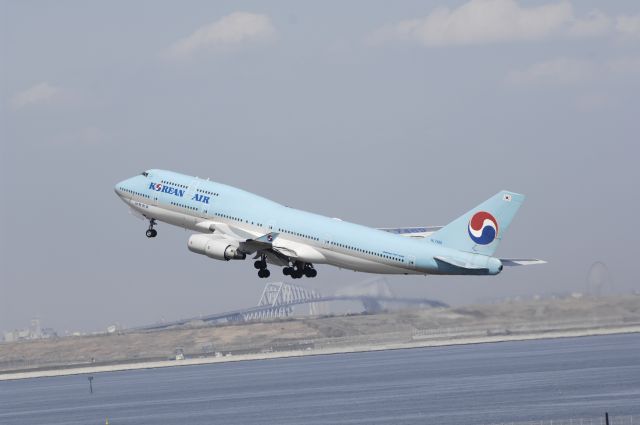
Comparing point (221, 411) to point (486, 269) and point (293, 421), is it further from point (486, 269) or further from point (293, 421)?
point (486, 269)

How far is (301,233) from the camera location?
3538 inches

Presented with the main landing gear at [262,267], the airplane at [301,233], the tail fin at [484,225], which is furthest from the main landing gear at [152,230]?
the tail fin at [484,225]

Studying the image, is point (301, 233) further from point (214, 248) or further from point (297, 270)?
point (214, 248)

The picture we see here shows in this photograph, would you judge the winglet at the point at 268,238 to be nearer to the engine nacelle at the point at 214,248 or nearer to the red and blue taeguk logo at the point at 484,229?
the engine nacelle at the point at 214,248

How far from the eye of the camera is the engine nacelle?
9162 cm

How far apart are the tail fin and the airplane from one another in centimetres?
7

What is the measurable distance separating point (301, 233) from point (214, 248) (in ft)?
23.4

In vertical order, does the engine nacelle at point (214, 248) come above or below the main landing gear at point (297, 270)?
above

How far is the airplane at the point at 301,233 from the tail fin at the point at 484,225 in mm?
72

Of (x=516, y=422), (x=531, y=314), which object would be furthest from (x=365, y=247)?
(x=531, y=314)

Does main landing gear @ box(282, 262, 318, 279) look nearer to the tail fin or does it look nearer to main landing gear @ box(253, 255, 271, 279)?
main landing gear @ box(253, 255, 271, 279)

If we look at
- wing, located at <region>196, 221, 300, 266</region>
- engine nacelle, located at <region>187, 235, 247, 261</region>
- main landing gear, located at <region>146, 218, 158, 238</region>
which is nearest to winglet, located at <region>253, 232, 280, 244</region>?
wing, located at <region>196, 221, 300, 266</region>

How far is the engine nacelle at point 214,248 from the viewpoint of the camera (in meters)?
91.6

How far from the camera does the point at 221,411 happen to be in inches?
6900
